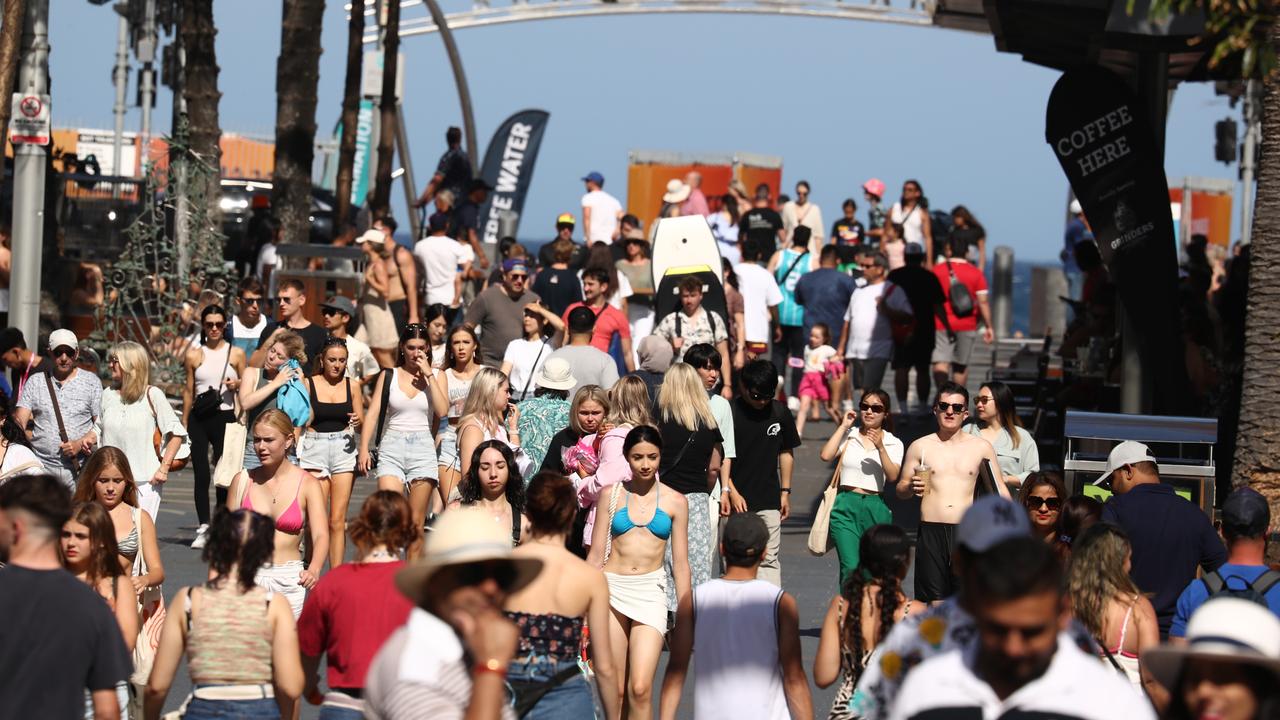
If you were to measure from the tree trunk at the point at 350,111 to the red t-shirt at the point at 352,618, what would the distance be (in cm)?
2045

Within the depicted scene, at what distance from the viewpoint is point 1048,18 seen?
15.4m

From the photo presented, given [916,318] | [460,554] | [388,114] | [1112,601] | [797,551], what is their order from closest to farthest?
[460,554] → [1112,601] → [797,551] → [916,318] → [388,114]

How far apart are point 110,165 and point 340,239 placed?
41.4m

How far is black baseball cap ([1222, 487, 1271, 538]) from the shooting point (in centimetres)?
779

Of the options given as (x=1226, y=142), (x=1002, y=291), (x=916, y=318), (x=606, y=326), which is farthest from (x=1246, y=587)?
(x=1226, y=142)

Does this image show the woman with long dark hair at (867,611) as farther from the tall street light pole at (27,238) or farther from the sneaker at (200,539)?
the tall street light pole at (27,238)

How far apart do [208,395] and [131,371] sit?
4.95 ft

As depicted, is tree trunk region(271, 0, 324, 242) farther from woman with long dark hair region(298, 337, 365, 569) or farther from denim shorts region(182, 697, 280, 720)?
denim shorts region(182, 697, 280, 720)

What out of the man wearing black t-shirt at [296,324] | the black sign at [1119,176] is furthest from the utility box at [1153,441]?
the man wearing black t-shirt at [296,324]

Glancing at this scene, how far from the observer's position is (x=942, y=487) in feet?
33.8

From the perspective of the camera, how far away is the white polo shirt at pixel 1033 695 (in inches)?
160

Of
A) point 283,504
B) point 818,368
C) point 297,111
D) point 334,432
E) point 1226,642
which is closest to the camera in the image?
point 1226,642

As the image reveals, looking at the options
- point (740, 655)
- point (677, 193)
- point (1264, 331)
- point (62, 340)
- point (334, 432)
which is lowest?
point (740, 655)

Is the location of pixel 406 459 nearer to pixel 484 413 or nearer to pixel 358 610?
pixel 484 413
